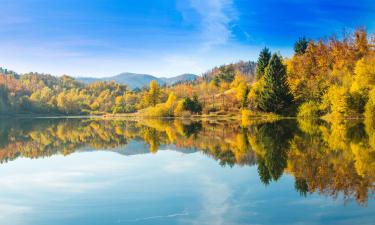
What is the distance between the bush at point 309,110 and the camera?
2714 inches

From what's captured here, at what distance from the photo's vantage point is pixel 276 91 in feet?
241

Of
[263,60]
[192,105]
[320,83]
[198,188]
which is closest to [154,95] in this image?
[192,105]

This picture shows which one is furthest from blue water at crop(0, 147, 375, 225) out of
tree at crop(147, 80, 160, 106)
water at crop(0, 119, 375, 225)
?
tree at crop(147, 80, 160, 106)

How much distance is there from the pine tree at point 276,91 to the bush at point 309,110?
4.13m

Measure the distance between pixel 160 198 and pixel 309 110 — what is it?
60884mm

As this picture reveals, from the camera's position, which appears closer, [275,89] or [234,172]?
[234,172]

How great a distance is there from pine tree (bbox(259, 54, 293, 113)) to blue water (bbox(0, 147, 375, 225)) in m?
56.1

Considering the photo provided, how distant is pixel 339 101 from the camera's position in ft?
201

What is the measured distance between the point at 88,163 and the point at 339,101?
50.5 metres

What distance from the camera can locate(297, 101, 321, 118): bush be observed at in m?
68.9

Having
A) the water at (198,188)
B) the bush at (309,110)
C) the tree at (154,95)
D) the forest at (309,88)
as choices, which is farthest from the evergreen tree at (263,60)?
the water at (198,188)

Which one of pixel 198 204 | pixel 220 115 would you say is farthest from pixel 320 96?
pixel 198 204

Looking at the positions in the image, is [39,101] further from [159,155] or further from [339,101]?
[159,155]

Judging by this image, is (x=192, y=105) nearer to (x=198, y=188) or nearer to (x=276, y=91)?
(x=276, y=91)
